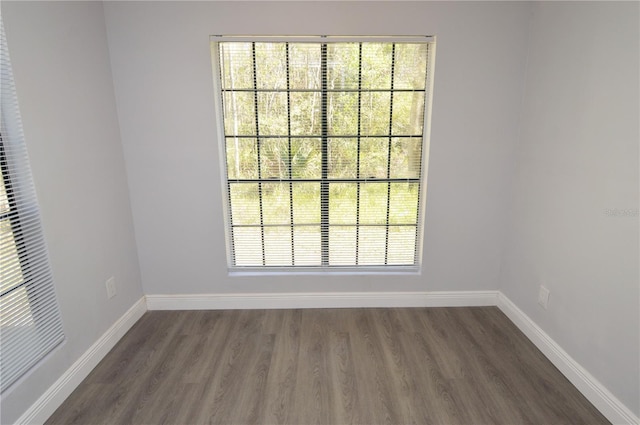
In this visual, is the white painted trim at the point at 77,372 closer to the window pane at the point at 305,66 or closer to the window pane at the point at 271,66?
the window pane at the point at 271,66

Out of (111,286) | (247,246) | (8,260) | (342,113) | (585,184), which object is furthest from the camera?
(247,246)

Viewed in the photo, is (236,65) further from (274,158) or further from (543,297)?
(543,297)

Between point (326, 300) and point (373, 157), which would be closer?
point (373, 157)

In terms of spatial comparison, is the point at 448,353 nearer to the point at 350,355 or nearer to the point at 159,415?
the point at 350,355

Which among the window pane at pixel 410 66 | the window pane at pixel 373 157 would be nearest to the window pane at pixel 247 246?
the window pane at pixel 373 157

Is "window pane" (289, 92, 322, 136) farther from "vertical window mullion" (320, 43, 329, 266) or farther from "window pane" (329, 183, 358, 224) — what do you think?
"window pane" (329, 183, 358, 224)

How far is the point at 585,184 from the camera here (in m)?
1.82

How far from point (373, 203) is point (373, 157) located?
0.37m

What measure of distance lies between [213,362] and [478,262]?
213cm

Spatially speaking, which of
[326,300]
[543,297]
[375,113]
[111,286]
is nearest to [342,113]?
[375,113]

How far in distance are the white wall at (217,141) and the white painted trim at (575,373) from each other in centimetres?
42

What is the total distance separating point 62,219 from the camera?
1.84 meters

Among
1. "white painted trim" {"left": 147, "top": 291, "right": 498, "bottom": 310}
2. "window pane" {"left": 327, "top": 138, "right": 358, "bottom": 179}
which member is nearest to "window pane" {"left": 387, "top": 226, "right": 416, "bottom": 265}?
"white painted trim" {"left": 147, "top": 291, "right": 498, "bottom": 310}

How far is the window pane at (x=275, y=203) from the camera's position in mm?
2613
